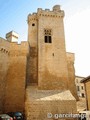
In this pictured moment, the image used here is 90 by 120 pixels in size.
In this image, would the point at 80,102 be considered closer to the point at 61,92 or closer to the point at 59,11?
the point at 61,92

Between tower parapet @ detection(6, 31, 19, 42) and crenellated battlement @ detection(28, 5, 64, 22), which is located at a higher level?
crenellated battlement @ detection(28, 5, 64, 22)

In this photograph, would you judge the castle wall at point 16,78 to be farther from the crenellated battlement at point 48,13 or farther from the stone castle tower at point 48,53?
the crenellated battlement at point 48,13

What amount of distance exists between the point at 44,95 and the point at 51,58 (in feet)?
19.2

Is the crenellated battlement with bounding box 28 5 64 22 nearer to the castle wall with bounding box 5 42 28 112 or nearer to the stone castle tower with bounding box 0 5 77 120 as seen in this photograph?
the stone castle tower with bounding box 0 5 77 120

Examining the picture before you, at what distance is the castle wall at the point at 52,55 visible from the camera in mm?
21141

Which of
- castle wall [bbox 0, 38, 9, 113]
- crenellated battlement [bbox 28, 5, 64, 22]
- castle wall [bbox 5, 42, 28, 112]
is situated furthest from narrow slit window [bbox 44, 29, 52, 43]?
castle wall [bbox 0, 38, 9, 113]

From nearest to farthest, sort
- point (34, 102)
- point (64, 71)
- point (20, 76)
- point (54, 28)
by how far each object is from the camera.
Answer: point (34, 102) → point (20, 76) → point (64, 71) → point (54, 28)

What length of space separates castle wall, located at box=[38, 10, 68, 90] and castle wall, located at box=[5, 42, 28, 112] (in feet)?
6.95

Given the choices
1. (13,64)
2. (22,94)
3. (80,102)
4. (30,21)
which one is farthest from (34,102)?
(30,21)

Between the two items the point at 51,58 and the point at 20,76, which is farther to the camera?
the point at 51,58

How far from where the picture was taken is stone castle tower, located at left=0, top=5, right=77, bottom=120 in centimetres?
1716

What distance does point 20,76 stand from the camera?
20.7 m

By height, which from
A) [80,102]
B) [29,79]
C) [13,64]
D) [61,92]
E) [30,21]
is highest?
[30,21]

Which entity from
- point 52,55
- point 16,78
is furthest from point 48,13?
point 16,78
